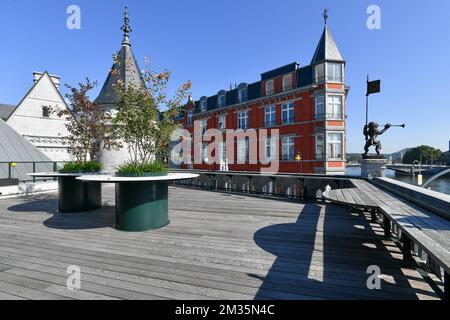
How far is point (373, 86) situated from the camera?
872cm

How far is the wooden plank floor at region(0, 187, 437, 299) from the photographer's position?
2682mm

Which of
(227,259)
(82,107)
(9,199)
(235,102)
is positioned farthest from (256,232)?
(235,102)

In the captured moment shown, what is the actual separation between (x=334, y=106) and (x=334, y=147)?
3983 millimetres

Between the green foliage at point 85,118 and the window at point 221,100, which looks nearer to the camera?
the green foliage at point 85,118

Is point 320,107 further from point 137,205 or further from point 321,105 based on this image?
point 137,205

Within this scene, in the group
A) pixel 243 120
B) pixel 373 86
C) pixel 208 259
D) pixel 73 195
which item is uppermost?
pixel 243 120

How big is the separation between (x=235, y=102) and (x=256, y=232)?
26382mm

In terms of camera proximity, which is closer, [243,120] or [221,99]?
[243,120]

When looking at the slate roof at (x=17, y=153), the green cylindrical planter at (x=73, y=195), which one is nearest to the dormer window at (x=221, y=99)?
the slate roof at (x=17, y=153)

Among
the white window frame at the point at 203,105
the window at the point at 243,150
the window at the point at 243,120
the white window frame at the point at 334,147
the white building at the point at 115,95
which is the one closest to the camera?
the white building at the point at 115,95

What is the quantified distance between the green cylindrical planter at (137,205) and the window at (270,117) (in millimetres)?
22302

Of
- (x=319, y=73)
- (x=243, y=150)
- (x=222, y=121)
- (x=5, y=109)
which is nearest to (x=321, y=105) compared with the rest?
(x=319, y=73)

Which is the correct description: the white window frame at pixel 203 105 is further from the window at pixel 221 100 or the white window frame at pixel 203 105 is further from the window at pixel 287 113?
the window at pixel 287 113

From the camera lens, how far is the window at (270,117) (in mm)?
25891
